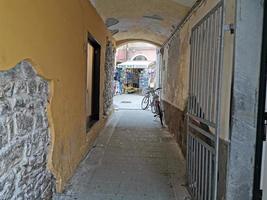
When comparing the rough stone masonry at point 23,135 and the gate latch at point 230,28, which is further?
the gate latch at point 230,28

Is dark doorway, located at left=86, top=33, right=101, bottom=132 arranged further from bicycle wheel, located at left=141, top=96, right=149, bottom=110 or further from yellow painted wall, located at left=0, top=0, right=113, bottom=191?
bicycle wheel, located at left=141, top=96, right=149, bottom=110

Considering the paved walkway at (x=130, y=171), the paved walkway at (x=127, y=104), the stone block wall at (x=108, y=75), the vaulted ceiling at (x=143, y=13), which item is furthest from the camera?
the paved walkway at (x=127, y=104)

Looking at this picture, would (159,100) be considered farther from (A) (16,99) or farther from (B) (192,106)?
(A) (16,99)

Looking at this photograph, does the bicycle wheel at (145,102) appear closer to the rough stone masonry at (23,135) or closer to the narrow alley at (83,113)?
the narrow alley at (83,113)

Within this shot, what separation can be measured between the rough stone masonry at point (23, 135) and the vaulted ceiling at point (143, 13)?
263 centimetres

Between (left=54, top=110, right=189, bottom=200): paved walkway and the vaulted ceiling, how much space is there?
2380 millimetres

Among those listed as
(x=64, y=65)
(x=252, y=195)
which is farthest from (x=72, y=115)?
(x=252, y=195)

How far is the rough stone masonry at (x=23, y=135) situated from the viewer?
175 cm

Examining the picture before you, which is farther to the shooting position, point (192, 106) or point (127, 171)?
point (127, 171)

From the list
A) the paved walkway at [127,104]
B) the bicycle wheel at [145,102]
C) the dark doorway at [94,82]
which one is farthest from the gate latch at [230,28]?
the bicycle wheel at [145,102]

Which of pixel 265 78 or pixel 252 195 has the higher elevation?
pixel 265 78

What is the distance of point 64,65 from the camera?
305cm

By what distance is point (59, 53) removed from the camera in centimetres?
284

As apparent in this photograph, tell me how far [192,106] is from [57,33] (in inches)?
63.9
